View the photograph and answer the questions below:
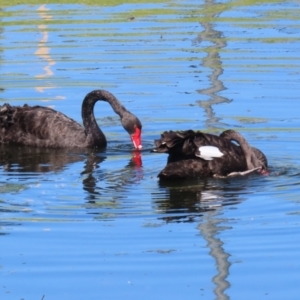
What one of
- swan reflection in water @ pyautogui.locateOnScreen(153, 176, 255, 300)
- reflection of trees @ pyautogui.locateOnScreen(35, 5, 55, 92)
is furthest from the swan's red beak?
reflection of trees @ pyautogui.locateOnScreen(35, 5, 55, 92)

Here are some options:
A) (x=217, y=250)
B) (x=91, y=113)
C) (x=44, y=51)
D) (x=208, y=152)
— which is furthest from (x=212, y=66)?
(x=217, y=250)

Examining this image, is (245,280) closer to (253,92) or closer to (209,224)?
(209,224)

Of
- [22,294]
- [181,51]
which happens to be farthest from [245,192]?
[181,51]

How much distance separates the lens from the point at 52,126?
1018 cm

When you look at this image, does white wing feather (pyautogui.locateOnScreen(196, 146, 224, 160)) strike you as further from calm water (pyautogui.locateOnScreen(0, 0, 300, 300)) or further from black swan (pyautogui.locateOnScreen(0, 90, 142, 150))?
black swan (pyautogui.locateOnScreen(0, 90, 142, 150))

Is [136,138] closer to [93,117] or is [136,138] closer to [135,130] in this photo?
[135,130]

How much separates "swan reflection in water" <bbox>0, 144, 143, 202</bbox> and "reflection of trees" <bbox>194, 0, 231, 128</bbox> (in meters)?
1.32

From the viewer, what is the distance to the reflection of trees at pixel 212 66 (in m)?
10.7

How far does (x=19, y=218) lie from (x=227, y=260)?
1.69 meters

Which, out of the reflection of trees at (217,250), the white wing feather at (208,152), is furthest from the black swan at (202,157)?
the reflection of trees at (217,250)

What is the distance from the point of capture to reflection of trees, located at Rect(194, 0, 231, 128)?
35.1 ft

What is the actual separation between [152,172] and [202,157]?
1.96 feet

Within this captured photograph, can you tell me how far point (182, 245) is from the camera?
20.7ft

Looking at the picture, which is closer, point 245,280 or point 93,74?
point 245,280
